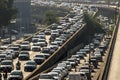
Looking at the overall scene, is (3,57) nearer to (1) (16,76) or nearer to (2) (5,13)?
(2) (5,13)

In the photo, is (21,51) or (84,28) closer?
(21,51)

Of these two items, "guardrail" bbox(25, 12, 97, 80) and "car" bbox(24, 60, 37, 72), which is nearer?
"guardrail" bbox(25, 12, 97, 80)

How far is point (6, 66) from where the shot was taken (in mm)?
59719

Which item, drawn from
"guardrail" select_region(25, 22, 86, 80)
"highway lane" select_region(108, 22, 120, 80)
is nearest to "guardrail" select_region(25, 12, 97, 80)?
"guardrail" select_region(25, 22, 86, 80)

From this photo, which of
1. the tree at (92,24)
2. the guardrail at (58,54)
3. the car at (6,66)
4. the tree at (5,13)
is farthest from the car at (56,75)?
the tree at (92,24)

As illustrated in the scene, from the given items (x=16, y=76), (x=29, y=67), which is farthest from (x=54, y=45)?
(x=16, y=76)

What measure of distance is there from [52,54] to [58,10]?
373ft

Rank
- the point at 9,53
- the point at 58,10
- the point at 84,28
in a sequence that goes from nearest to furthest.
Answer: the point at 9,53
the point at 84,28
the point at 58,10

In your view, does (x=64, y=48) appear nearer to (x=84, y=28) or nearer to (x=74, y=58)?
(x=74, y=58)

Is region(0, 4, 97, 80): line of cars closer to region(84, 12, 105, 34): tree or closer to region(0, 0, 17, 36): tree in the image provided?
region(0, 0, 17, 36): tree

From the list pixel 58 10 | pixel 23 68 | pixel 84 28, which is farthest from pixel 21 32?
pixel 23 68

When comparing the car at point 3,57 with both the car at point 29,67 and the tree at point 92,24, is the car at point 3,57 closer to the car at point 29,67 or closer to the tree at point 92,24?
the car at point 29,67

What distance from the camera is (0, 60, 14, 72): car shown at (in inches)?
2329

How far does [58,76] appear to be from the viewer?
54.8 m
